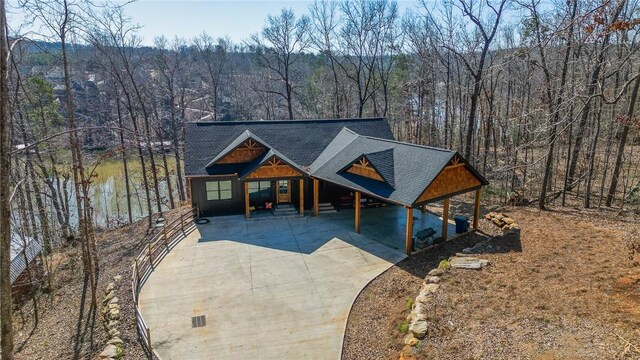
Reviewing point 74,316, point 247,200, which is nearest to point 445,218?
point 247,200

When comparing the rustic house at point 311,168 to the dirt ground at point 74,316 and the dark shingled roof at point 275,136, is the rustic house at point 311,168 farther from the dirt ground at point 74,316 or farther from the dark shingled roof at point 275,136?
the dirt ground at point 74,316

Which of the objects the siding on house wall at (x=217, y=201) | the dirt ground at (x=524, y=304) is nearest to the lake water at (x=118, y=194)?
the siding on house wall at (x=217, y=201)

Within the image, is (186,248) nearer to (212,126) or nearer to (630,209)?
(212,126)

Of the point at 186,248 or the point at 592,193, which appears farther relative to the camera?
the point at 592,193

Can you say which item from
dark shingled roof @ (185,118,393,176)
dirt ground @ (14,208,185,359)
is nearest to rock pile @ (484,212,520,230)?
dark shingled roof @ (185,118,393,176)

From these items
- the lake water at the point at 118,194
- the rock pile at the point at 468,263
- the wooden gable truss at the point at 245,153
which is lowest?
the lake water at the point at 118,194

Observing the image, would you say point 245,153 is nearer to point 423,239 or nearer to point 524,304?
point 423,239

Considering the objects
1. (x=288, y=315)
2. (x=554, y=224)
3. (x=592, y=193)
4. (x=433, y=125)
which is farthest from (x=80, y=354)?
(x=433, y=125)
